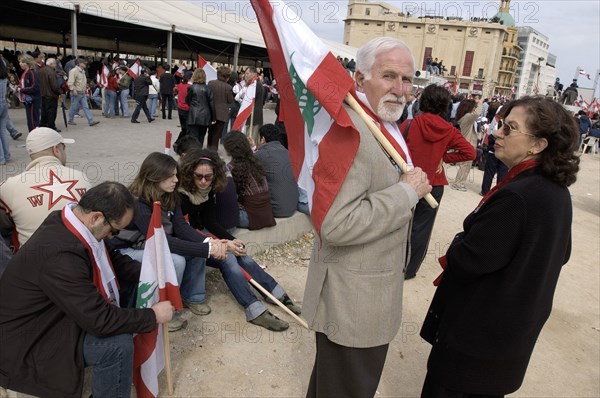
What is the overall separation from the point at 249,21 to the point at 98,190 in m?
24.1

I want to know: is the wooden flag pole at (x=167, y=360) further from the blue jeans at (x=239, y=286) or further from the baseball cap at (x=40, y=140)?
the baseball cap at (x=40, y=140)

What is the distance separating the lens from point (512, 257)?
5.92 feet

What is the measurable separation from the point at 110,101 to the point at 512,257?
40.4ft

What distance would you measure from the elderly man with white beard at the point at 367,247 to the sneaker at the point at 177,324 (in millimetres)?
1747

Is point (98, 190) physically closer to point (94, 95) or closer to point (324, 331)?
point (324, 331)

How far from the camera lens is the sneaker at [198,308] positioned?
3.58 m

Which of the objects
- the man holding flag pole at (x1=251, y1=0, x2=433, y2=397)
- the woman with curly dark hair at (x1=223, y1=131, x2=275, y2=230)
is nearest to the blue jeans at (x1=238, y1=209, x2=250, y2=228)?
the woman with curly dark hair at (x1=223, y1=131, x2=275, y2=230)

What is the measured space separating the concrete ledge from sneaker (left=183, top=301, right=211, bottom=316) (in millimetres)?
958

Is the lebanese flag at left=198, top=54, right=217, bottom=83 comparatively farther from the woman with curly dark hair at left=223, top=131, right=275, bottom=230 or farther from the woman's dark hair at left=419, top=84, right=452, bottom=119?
the woman's dark hair at left=419, top=84, right=452, bottom=119

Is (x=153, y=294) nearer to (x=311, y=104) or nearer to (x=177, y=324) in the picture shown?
(x=177, y=324)

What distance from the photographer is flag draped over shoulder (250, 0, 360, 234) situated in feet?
5.20

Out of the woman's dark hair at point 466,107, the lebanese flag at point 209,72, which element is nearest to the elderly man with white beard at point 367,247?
the woman's dark hair at point 466,107

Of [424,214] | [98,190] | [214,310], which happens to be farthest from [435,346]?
[424,214]

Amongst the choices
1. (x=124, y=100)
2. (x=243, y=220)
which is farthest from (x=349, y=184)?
(x=124, y=100)
